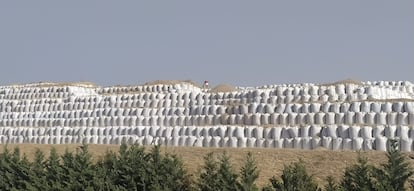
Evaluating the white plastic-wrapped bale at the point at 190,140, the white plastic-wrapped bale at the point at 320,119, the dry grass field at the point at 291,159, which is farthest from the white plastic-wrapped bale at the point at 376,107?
the white plastic-wrapped bale at the point at 190,140

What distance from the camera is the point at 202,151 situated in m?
23.5

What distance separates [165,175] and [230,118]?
11.8 m

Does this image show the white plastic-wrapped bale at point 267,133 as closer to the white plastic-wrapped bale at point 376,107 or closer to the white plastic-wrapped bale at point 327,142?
the white plastic-wrapped bale at point 327,142

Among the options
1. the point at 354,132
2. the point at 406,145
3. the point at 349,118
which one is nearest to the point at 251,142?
the point at 349,118

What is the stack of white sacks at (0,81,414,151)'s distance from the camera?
78.9 feet

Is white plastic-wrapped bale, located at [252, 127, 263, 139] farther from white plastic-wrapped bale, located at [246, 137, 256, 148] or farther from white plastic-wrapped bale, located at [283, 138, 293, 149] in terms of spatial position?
white plastic-wrapped bale, located at [283, 138, 293, 149]

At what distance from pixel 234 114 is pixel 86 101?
36.6 ft

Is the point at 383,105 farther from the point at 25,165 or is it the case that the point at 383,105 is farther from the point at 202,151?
the point at 25,165

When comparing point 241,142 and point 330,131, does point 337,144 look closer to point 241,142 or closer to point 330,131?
point 330,131

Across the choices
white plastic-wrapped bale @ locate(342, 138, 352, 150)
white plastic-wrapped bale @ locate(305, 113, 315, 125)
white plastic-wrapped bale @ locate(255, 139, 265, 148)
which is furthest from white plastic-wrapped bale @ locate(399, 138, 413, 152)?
white plastic-wrapped bale @ locate(255, 139, 265, 148)

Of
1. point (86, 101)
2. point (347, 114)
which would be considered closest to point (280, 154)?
point (347, 114)

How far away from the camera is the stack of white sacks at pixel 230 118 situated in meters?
24.0

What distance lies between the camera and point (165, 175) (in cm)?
1808

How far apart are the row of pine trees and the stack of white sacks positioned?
500cm
